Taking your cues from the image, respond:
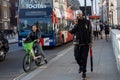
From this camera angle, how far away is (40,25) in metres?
26.0

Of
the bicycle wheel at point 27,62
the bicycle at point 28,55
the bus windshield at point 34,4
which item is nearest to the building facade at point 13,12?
the bus windshield at point 34,4

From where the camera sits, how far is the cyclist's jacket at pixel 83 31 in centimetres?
1113

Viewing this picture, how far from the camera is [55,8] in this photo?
2695 centimetres

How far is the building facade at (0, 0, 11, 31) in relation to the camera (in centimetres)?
8785

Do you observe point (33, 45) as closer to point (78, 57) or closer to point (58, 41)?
point (78, 57)

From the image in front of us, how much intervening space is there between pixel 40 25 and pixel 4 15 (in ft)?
216

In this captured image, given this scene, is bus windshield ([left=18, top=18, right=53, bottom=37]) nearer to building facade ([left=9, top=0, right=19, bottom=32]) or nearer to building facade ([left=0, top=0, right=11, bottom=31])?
building facade ([left=0, top=0, right=11, bottom=31])

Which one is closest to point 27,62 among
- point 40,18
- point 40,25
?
point 40,25

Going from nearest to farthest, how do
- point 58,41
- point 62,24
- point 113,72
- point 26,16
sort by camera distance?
1. point 113,72
2. point 26,16
3. point 58,41
4. point 62,24

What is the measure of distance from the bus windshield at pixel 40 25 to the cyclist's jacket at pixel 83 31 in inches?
577

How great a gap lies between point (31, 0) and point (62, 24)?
4.54 m

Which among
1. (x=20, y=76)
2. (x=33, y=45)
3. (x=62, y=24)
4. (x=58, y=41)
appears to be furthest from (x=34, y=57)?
(x=62, y=24)

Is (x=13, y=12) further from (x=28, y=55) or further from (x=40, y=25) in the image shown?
(x=28, y=55)

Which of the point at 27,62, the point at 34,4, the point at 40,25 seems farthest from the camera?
the point at 34,4
